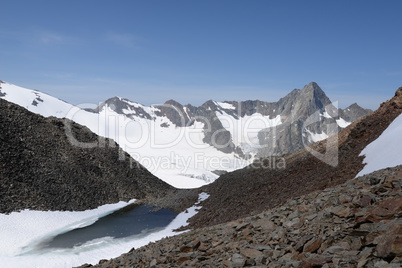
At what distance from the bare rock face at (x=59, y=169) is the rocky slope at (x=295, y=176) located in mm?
20406

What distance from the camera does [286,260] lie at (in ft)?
26.9

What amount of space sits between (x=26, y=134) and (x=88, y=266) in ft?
136

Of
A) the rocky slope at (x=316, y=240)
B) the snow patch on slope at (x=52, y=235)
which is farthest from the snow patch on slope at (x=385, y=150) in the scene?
the snow patch on slope at (x=52, y=235)

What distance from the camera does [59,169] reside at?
48812mm

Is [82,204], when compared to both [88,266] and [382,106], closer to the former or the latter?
[88,266]

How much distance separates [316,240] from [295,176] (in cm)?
2742

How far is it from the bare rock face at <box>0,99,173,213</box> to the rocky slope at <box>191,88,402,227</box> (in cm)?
2041

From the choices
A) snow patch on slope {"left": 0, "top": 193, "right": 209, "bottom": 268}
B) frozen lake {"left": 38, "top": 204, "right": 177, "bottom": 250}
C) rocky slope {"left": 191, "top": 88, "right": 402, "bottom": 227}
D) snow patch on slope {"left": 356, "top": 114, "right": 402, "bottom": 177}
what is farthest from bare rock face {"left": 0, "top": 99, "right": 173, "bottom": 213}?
snow patch on slope {"left": 356, "top": 114, "right": 402, "bottom": 177}

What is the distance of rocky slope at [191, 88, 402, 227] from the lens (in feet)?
92.6

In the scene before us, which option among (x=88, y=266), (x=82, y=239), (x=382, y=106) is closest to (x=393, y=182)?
(x=88, y=266)

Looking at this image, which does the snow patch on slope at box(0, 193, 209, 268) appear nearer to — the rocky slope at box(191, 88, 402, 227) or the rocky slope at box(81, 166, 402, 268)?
the rocky slope at box(191, 88, 402, 227)

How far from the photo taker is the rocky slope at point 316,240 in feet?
23.0

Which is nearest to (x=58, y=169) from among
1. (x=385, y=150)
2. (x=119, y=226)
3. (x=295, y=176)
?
(x=119, y=226)

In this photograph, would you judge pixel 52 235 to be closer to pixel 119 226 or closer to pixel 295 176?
pixel 119 226
